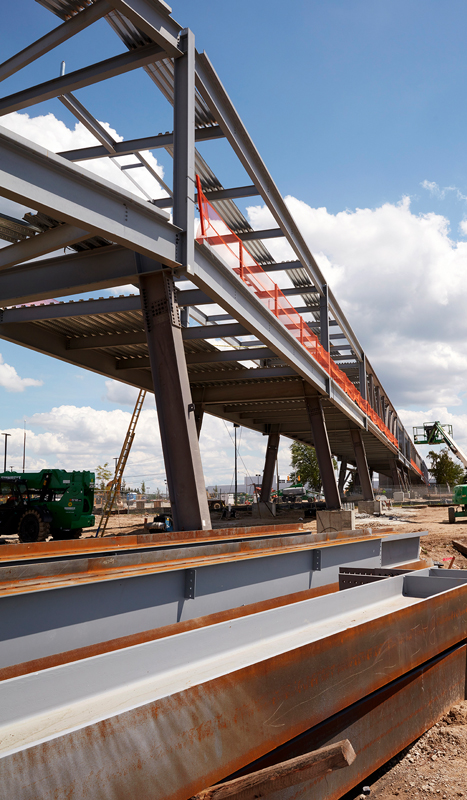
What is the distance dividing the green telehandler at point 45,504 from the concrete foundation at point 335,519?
9.27 meters

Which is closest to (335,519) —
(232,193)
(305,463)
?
(232,193)

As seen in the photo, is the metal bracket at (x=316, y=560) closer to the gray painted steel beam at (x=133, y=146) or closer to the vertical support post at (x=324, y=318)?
the gray painted steel beam at (x=133, y=146)

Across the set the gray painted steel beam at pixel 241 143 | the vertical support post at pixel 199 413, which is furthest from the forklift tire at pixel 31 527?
the gray painted steel beam at pixel 241 143

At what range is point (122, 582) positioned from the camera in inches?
166

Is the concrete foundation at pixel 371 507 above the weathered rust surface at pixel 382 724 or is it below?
below

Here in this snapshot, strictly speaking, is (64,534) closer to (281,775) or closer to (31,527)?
(31,527)

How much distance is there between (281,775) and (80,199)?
21.8 feet

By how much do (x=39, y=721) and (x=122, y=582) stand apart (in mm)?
1305

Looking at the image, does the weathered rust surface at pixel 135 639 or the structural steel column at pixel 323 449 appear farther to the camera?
the structural steel column at pixel 323 449

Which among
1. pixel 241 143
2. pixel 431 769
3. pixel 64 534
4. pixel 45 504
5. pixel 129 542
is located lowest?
pixel 64 534

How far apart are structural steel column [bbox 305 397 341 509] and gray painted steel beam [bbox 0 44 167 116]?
14684mm

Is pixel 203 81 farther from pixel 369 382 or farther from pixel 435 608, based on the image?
pixel 369 382

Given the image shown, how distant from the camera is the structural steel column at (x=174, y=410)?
9086mm

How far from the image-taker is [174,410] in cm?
919
